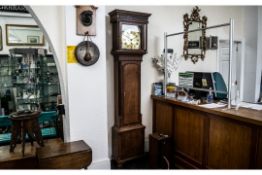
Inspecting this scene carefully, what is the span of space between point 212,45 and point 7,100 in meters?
4.16

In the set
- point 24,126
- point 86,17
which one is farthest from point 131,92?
point 24,126

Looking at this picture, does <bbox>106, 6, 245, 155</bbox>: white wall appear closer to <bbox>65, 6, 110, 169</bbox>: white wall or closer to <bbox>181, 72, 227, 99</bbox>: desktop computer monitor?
<bbox>65, 6, 110, 169</bbox>: white wall

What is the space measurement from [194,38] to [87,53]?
7.16ft

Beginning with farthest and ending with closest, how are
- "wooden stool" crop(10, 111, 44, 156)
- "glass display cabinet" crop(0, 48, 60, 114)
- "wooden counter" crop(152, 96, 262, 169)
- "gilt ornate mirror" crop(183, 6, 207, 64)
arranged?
"glass display cabinet" crop(0, 48, 60, 114)
"gilt ornate mirror" crop(183, 6, 207, 64)
"wooden stool" crop(10, 111, 44, 156)
"wooden counter" crop(152, 96, 262, 169)

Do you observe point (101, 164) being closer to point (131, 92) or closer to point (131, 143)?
point (131, 143)

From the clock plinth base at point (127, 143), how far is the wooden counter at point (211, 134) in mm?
408

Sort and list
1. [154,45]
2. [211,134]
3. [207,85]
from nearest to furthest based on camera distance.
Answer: [211,134] → [207,85] → [154,45]

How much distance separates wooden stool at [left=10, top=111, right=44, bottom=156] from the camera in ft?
8.61

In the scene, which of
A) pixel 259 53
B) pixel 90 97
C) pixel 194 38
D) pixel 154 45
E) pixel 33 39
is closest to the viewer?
pixel 90 97

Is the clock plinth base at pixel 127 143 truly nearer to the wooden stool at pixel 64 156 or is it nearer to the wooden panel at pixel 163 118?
the wooden panel at pixel 163 118

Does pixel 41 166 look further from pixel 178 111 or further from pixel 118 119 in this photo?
pixel 178 111

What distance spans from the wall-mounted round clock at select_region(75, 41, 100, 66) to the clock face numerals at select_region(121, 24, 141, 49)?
480mm

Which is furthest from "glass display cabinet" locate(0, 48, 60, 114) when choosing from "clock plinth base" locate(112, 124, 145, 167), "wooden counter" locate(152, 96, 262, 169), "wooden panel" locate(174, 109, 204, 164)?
"wooden panel" locate(174, 109, 204, 164)

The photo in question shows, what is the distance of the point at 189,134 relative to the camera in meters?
2.85
